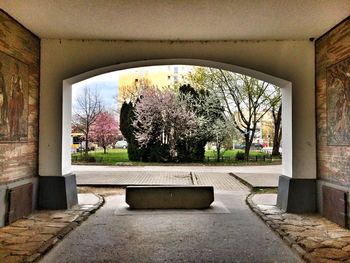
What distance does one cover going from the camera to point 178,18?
5887 millimetres

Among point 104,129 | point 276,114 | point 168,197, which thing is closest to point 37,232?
point 168,197

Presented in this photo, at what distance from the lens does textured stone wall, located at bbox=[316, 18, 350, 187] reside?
→ 5.89m

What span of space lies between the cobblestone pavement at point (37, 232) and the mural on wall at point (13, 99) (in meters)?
1.48

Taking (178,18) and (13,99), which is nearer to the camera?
(178,18)

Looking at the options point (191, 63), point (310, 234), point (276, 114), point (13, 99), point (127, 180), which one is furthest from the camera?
point (276, 114)

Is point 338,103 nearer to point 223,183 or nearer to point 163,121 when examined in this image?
point 223,183

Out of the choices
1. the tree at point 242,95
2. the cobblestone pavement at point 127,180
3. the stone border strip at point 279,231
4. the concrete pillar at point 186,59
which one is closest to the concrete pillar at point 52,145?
the concrete pillar at point 186,59

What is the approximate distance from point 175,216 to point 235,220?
1154 mm

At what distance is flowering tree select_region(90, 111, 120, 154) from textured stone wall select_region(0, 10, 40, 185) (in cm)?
2185

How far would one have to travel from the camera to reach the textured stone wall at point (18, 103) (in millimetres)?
5812

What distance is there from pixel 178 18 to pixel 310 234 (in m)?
4.10

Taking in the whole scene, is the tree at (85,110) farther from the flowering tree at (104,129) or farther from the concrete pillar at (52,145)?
the concrete pillar at (52,145)

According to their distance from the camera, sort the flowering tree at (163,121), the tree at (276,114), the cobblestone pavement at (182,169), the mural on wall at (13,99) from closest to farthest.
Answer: the mural on wall at (13,99) → the cobblestone pavement at (182,169) → the flowering tree at (163,121) → the tree at (276,114)

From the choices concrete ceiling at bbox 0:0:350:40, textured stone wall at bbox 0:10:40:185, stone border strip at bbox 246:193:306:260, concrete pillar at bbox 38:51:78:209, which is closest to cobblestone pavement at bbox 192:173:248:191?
stone border strip at bbox 246:193:306:260
